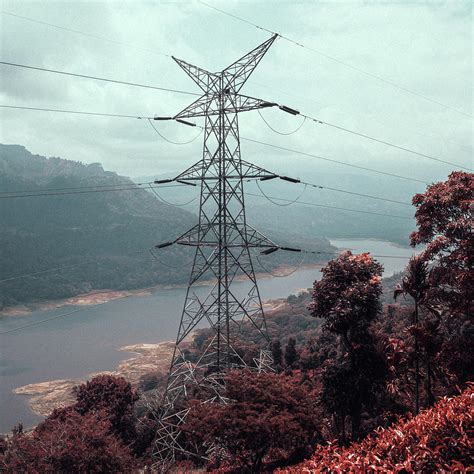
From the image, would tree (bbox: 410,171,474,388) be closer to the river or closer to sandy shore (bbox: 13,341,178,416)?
sandy shore (bbox: 13,341,178,416)

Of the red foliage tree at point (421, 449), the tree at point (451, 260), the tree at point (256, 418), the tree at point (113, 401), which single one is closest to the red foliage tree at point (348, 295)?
the tree at point (451, 260)

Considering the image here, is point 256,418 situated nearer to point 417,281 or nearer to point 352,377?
point 352,377

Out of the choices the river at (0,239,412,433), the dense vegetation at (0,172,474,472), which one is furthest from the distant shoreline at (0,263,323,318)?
the dense vegetation at (0,172,474,472)

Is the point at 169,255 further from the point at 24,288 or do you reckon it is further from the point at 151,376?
the point at 151,376

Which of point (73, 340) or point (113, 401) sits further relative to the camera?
point (73, 340)

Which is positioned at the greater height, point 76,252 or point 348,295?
point 348,295

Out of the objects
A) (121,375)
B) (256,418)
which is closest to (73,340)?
(121,375)

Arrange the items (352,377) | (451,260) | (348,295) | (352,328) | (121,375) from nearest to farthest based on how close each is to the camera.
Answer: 1. (451,260)
2. (348,295)
3. (352,377)
4. (352,328)
5. (121,375)
